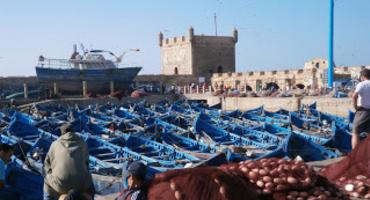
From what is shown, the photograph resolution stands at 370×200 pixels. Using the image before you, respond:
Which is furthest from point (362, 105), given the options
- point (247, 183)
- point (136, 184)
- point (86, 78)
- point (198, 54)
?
point (198, 54)

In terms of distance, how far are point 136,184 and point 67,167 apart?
1.34 metres

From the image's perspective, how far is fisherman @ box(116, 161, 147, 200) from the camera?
11.0 feet

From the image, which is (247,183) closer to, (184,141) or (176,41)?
(184,141)

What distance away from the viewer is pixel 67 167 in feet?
14.9

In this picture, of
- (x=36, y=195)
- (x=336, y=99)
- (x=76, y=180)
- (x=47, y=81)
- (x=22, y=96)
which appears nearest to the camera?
(x=76, y=180)

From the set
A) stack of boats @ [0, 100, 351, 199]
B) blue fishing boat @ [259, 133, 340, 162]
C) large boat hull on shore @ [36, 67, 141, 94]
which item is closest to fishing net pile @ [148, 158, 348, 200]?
stack of boats @ [0, 100, 351, 199]

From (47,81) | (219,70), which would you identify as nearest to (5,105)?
(47,81)

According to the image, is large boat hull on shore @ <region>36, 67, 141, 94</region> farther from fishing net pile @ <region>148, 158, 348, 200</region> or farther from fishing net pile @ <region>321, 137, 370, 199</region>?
fishing net pile @ <region>148, 158, 348, 200</region>

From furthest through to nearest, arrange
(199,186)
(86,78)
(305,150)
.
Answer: (86,78) → (305,150) → (199,186)

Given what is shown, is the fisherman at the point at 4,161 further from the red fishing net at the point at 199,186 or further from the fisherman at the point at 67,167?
the red fishing net at the point at 199,186

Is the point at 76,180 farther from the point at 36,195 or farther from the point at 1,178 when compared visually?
the point at 36,195

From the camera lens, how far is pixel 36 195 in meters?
8.08

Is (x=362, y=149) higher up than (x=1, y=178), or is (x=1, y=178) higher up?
(x=362, y=149)

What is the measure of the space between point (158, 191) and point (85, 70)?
118 feet
